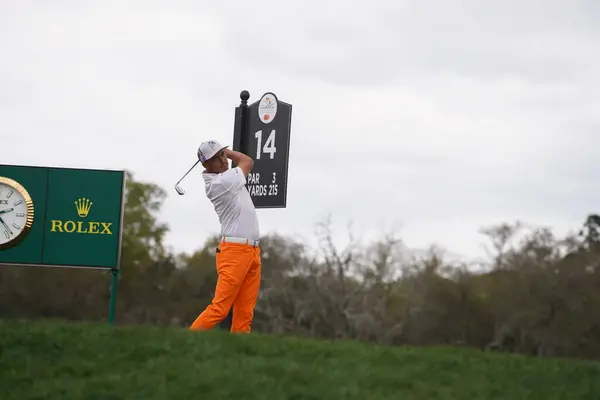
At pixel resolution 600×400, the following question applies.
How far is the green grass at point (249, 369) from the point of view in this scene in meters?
7.18

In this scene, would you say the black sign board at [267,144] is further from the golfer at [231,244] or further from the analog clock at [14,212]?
the analog clock at [14,212]

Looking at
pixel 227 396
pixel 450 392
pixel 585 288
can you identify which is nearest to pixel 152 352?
pixel 227 396

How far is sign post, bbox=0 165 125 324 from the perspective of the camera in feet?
44.2

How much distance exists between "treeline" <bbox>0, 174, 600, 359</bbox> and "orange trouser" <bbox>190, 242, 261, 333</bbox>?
2057 inches

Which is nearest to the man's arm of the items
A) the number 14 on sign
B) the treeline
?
the number 14 on sign

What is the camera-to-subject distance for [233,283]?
1022 cm

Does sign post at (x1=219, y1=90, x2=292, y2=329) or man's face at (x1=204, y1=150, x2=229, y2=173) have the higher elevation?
sign post at (x1=219, y1=90, x2=292, y2=329)

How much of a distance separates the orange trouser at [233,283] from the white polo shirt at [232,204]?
16 cm

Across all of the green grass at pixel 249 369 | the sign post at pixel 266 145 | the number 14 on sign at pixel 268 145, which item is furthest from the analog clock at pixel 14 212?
the green grass at pixel 249 369

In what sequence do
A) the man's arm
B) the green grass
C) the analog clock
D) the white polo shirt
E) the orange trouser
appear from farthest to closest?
the analog clock, the man's arm, the white polo shirt, the orange trouser, the green grass

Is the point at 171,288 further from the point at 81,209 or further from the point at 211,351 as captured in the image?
the point at 211,351

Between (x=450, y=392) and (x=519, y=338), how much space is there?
64.9 metres

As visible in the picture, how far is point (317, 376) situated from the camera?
7469 millimetres

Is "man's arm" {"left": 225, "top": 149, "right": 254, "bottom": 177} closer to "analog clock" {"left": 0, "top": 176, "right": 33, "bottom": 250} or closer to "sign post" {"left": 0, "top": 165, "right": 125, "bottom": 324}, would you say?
"sign post" {"left": 0, "top": 165, "right": 125, "bottom": 324}
